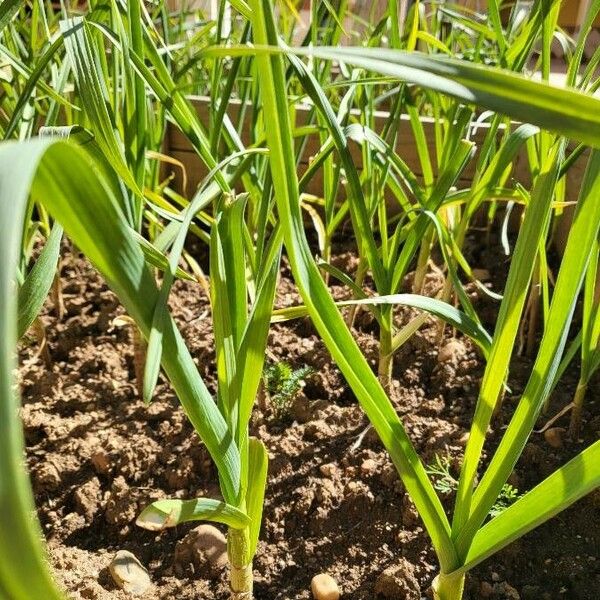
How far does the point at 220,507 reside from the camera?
55cm

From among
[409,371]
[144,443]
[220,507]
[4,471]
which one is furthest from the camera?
[409,371]

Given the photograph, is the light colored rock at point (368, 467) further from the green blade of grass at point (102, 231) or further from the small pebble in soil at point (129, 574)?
the green blade of grass at point (102, 231)

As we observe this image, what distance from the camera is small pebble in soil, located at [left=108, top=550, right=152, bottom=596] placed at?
73 centimetres

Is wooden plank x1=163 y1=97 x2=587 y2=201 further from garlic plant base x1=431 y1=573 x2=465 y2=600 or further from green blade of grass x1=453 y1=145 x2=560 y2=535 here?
garlic plant base x1=431 y1=573 x2=465 y2=600

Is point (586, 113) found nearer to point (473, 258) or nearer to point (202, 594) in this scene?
point (202, 594)

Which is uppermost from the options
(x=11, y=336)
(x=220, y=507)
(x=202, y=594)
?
(x=11, y=336)

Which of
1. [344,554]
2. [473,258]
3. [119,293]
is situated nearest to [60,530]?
[344,554]

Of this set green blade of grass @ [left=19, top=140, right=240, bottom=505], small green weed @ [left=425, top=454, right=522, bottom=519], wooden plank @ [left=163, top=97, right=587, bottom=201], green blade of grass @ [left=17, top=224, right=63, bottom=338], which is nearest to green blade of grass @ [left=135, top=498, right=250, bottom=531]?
green blade of grass @ [left=19, top=140, right=240, bottom=505]

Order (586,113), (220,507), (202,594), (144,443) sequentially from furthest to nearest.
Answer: (144,443) → (202,594) → (220,507) → (586,113)

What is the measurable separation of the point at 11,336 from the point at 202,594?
570 mm

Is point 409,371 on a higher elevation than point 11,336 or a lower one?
lower

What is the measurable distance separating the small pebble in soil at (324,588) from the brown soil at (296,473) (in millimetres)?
16

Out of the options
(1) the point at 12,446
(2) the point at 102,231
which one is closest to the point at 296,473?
(2) the point at 102,231

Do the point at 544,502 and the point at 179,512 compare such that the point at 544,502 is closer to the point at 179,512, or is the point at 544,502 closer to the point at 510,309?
the point at 510,309
